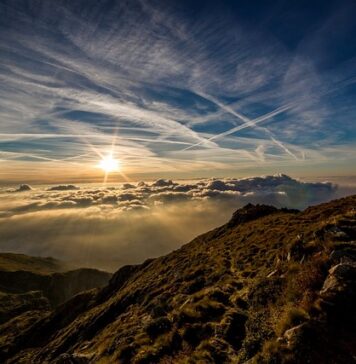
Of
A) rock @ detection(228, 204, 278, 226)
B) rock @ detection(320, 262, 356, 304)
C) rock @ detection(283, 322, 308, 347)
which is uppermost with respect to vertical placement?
rock @ detection(320, 262, 356, 304)

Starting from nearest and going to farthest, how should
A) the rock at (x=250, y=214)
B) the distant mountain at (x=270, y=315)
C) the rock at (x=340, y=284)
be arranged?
the distant mountain at (x=270, y=315)
the rock at (x=340, y=284)
the rock at (x=250, y=214)

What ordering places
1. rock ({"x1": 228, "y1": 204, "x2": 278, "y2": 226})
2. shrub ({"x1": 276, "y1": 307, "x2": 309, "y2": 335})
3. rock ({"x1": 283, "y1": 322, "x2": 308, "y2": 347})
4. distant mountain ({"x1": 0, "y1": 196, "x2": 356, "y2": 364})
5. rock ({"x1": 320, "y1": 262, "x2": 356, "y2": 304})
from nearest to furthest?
rock ({"x1": 283, "y1": 322, "x2": 308, "y2": 347}) → distant mountain ({"x1": 0, "y1": 196, "x2": 356, "y2": 364}) → shrub ({"x1": 276, "y1": 307, "x2": 309, "y2": 335}) → rock ({"x1": 320, "y1": 262, "x2": 356, "y2": 304}) → rock ({"x1": 228, "y1": 204, "x2": 278, "y2": 226})

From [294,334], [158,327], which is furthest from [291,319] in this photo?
[158,327]

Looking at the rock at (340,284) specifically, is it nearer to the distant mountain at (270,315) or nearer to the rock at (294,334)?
the distant mountain at (270,315)

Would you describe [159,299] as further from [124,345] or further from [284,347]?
[284,347]

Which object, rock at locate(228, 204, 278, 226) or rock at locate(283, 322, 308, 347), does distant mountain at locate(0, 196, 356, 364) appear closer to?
rock at locate(283, 322, 308, 347)

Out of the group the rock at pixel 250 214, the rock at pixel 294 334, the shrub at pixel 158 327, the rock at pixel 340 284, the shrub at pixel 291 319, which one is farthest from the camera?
the rock at pixel 250 214

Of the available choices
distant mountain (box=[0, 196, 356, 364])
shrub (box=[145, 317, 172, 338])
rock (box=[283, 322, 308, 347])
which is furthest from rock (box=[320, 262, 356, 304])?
shrub (box=[145, 317, 172, 338])

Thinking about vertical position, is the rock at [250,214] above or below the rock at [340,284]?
below

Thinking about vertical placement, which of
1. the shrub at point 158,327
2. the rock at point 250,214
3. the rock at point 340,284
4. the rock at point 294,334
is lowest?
the shrub at point 158,327

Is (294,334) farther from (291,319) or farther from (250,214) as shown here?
(250,214)

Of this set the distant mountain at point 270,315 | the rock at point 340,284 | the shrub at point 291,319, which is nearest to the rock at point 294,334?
the distant mountain at point 270,315

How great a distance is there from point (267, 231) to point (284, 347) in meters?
41.1

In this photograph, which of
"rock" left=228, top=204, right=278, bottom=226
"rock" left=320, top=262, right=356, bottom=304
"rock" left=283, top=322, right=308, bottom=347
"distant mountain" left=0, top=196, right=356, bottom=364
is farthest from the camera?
"rock" left=228, top=204, right=278, bottom=226
